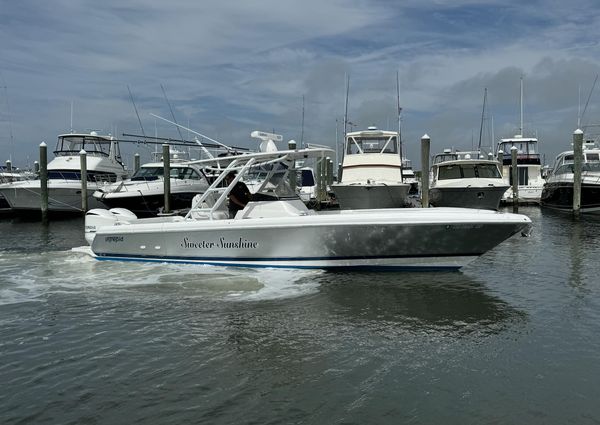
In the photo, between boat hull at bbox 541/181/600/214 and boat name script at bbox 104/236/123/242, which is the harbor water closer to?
boat name script at bbox 104/236/123/242

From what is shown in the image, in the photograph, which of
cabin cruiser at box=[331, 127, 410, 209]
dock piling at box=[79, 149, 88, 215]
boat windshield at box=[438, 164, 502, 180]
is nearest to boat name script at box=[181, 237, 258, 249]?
cabin cruiser at box=[331, 127, 410, 209]

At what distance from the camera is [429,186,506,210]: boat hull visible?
21.4 m

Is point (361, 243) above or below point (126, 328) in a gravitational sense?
above

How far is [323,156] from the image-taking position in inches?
411

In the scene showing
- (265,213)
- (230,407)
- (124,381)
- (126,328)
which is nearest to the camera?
(230,407)

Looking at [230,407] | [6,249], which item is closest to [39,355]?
[230,407]

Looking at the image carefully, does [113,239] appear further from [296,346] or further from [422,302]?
[422,302]

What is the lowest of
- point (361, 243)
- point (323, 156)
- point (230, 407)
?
point (230, 407)

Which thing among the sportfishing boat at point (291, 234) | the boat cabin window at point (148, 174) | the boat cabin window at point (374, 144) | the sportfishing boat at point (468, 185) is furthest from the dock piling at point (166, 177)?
the sportfishing boat at point (291, 234)

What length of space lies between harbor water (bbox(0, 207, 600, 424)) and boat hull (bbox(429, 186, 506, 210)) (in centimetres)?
1121

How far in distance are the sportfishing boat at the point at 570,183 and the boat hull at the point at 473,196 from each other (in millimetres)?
4220

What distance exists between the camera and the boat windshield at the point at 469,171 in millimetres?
23375

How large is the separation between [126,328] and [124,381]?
1.70m

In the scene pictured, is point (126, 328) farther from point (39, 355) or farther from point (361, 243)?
point (361, 243)
